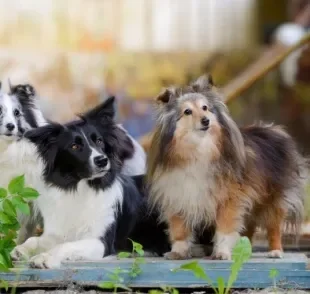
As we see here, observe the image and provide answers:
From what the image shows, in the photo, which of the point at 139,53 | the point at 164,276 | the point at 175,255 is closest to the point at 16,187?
the point at 164,276

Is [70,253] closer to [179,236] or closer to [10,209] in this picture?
[10,209]

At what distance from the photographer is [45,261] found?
15.8 ft

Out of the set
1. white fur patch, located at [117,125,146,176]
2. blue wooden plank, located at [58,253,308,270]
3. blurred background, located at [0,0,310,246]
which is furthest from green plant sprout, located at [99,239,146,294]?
blurred background, located at [0,0,310,246]

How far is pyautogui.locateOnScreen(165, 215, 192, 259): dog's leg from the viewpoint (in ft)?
16.8

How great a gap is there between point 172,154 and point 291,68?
582 centimetres

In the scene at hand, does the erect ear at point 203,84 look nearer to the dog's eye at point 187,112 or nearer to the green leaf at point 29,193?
the dog's eye at point 187,112

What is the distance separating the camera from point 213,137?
195 inches

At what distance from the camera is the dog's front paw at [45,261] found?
480 centimetres

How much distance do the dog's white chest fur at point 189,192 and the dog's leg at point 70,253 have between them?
0.46 meters

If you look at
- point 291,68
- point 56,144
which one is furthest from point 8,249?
point 291,68

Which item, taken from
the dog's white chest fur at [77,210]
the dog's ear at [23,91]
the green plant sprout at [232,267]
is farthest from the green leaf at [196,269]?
the dog's ear at [23,91]

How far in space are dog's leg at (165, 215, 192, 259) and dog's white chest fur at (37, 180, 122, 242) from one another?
1.16 feet

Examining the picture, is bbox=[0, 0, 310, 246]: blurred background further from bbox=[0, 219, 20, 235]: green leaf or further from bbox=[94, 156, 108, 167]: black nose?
bbox=[0, 219, 20, 235]: green leaf

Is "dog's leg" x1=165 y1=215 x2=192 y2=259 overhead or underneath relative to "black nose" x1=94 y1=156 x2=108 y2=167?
underneath
